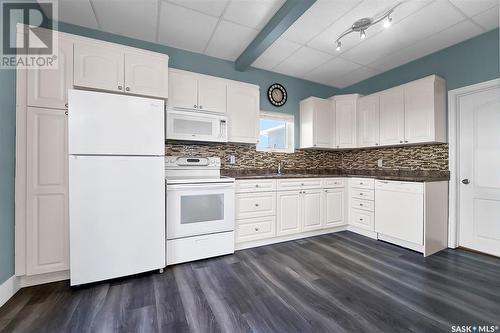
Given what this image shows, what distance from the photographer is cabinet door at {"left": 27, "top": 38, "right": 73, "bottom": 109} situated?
1845 millimetres

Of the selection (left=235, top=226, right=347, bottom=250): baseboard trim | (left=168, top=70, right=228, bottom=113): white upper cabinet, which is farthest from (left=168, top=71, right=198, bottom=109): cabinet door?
(left=235, top=226, right=347, bottom=250): baseboard trim

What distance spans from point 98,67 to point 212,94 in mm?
1227

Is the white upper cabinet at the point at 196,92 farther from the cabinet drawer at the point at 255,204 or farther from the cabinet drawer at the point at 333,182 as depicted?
the cabinet drawer at the point at 333,182

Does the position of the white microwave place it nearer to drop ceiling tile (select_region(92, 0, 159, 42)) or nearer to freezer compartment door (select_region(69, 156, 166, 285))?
freezer compartment door (select_region(69, 156, 166, 285))

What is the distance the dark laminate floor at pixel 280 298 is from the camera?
1.42 metres

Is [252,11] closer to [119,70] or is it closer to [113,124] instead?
[119,70]

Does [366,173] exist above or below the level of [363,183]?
above

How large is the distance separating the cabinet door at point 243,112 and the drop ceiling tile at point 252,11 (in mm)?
781

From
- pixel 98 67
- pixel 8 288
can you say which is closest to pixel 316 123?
pixel 98 67

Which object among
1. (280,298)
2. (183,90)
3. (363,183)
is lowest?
(280,298)

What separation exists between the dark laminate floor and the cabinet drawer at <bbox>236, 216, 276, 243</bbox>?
32 centimetres

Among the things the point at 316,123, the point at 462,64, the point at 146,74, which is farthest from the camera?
the point at 316,123

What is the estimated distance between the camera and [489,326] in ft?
4.58

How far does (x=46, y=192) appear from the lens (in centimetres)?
186
